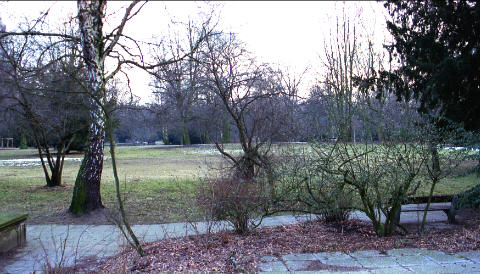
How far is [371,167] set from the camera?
5488 millimetres

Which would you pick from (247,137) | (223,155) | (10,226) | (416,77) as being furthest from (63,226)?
(416,77)

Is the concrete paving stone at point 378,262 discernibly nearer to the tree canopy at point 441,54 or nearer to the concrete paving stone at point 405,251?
the concrete paving stone at point 405,251

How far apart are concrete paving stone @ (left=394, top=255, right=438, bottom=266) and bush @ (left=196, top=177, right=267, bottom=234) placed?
199 cm

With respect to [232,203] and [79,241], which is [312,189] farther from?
[79,241]

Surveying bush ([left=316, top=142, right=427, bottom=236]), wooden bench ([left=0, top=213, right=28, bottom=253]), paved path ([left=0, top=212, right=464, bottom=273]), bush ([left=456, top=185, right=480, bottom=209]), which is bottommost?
paved path ([left=0, top=212, right=464, bottom=273])

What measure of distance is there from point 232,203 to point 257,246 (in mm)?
704

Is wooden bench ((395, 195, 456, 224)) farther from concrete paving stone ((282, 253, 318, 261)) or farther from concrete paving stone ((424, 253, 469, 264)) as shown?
concrete paving stone ((282, 253, 318, 261))

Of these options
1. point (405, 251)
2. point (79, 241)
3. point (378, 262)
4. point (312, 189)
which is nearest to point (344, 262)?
point (378, 262)

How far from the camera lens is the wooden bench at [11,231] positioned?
240 inches

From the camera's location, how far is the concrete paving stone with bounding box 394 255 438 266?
4.33 m

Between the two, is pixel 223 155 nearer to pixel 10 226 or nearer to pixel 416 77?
pixel 10 226

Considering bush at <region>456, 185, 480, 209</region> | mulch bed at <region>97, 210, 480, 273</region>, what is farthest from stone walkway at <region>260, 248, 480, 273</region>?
bush at <region>456, 185, 480, 209</region>

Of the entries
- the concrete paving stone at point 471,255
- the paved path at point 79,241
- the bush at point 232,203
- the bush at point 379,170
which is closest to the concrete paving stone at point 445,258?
the concrete paving stone at point 471,255

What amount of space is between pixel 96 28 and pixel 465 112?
961 centimetres
